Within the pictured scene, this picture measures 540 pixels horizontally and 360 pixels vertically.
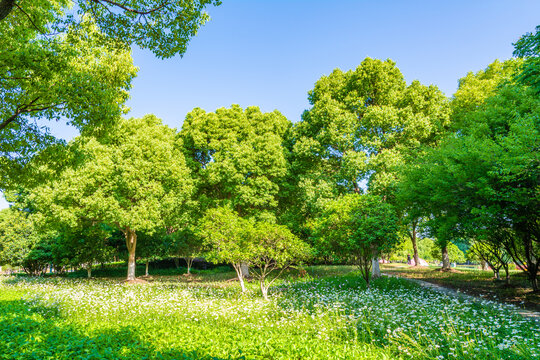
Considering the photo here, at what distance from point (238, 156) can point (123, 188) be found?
341 inches

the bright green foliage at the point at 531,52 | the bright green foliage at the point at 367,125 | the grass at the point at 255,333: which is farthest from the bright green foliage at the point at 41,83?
the bright green foliage at the point at 367,125

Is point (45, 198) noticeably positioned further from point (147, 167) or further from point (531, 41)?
point (531, 41)

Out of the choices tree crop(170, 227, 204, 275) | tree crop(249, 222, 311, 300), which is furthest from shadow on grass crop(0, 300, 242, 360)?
tree crop(170, 227, 204, 275)

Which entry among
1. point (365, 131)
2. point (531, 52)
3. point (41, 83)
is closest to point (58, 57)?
point (41, 83)

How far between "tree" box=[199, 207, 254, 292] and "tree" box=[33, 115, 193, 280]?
7454 mm

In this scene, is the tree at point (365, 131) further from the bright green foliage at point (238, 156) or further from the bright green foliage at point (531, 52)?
the bright green foliage at point (531, 52)

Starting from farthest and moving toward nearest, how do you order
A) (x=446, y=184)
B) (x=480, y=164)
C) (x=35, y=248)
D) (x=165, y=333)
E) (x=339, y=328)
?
1. (x=35, y=248)
2. (x=446, y=184)
3. (x=480, y=164)
4. (x=339, y=328)
5. (x=165, y=333)

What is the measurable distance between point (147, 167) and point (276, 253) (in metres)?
13.0

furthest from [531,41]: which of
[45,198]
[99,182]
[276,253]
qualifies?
[45,198]

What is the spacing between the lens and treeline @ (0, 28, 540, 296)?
457 inches

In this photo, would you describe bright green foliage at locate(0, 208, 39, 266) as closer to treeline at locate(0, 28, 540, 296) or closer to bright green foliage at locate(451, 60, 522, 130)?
treeline at locate(0, 28, 540, 296)

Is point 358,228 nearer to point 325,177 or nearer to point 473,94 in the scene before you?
point 325,177

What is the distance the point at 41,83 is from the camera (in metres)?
8.81

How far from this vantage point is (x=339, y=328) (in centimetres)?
724
